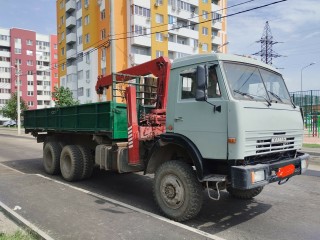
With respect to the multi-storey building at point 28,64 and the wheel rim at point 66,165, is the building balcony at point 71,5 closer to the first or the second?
the multi-storey building at point 28,64

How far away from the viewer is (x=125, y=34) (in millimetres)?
50156

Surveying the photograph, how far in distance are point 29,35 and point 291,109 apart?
318 feet

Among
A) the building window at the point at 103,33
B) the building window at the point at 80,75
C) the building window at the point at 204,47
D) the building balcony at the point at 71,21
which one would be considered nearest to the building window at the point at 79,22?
the building balcony at the point at 71,21

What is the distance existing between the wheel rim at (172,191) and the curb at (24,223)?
1.93m

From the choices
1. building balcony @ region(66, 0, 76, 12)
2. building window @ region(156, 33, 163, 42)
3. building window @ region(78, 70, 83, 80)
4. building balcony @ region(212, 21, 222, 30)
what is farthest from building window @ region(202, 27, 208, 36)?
building balcony @ region(66, 0, 76, 12)

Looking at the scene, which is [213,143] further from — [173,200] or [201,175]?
[173,200]

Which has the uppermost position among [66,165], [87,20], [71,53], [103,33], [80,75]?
[87,20]

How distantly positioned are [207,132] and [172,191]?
1.17 meters

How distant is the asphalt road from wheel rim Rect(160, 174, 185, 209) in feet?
1.06

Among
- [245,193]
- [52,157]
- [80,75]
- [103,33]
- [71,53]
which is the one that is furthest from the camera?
[71,53]

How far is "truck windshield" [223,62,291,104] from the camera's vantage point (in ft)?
17.7

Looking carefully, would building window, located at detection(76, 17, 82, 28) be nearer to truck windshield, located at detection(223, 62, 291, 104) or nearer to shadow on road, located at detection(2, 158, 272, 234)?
shadow on road, located at detection(2, 158, 272, 234)

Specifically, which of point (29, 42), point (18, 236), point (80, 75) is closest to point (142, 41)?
point (80, 75)

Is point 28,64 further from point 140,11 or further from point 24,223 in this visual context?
point 24,223
